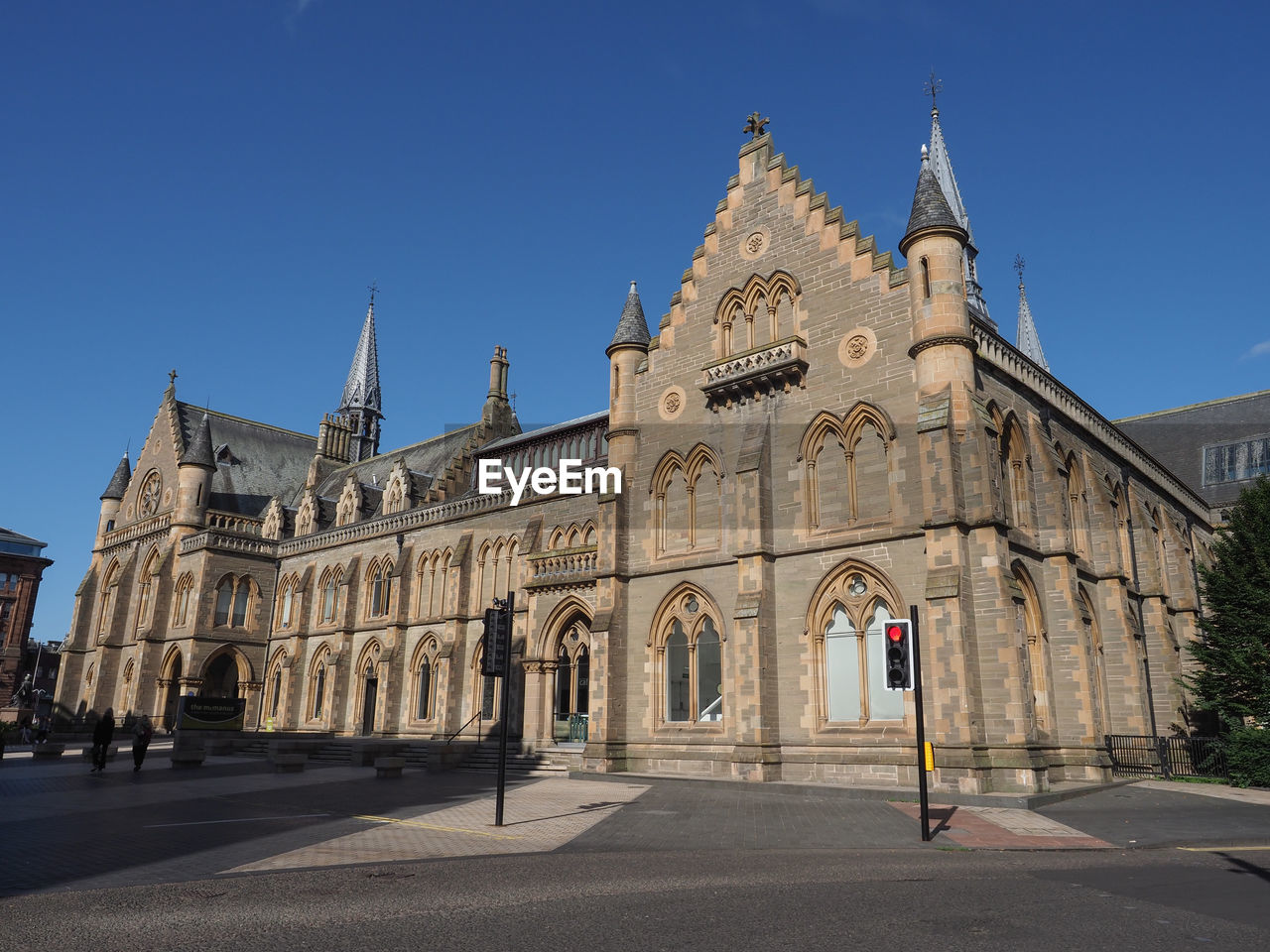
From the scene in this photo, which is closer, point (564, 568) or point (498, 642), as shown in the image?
point (498, 642)

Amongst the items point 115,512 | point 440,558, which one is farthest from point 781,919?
point 115,512

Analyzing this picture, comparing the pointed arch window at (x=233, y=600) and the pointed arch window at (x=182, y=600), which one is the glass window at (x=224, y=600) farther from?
the pointed arch window at (x=182, y=600)

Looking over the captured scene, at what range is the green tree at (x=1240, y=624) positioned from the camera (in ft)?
79.3

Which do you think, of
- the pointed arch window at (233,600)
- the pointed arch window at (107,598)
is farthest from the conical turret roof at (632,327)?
the pointed arch window at (107,598)

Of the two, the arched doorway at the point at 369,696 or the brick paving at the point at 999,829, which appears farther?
the arched doorway at the point at 369,696

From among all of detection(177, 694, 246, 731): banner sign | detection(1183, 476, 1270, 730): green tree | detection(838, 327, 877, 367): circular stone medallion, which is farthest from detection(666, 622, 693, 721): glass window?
detection(177, 694, 246, 731): banner sign

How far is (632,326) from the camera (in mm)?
29562

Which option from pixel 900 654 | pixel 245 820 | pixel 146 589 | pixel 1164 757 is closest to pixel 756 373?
pixel 900 654

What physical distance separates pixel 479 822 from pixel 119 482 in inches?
2178

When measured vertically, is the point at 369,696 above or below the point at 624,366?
below

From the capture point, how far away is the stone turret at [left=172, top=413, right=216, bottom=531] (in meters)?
51.0

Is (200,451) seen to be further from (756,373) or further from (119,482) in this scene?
(756,373)

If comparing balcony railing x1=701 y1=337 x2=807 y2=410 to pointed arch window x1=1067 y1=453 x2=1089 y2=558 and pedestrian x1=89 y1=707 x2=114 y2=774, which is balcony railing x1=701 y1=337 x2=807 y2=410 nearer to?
pointed arch window x1=1067 y1=453 x2=1089 y2=558

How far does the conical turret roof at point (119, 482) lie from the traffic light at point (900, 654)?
59.1m
